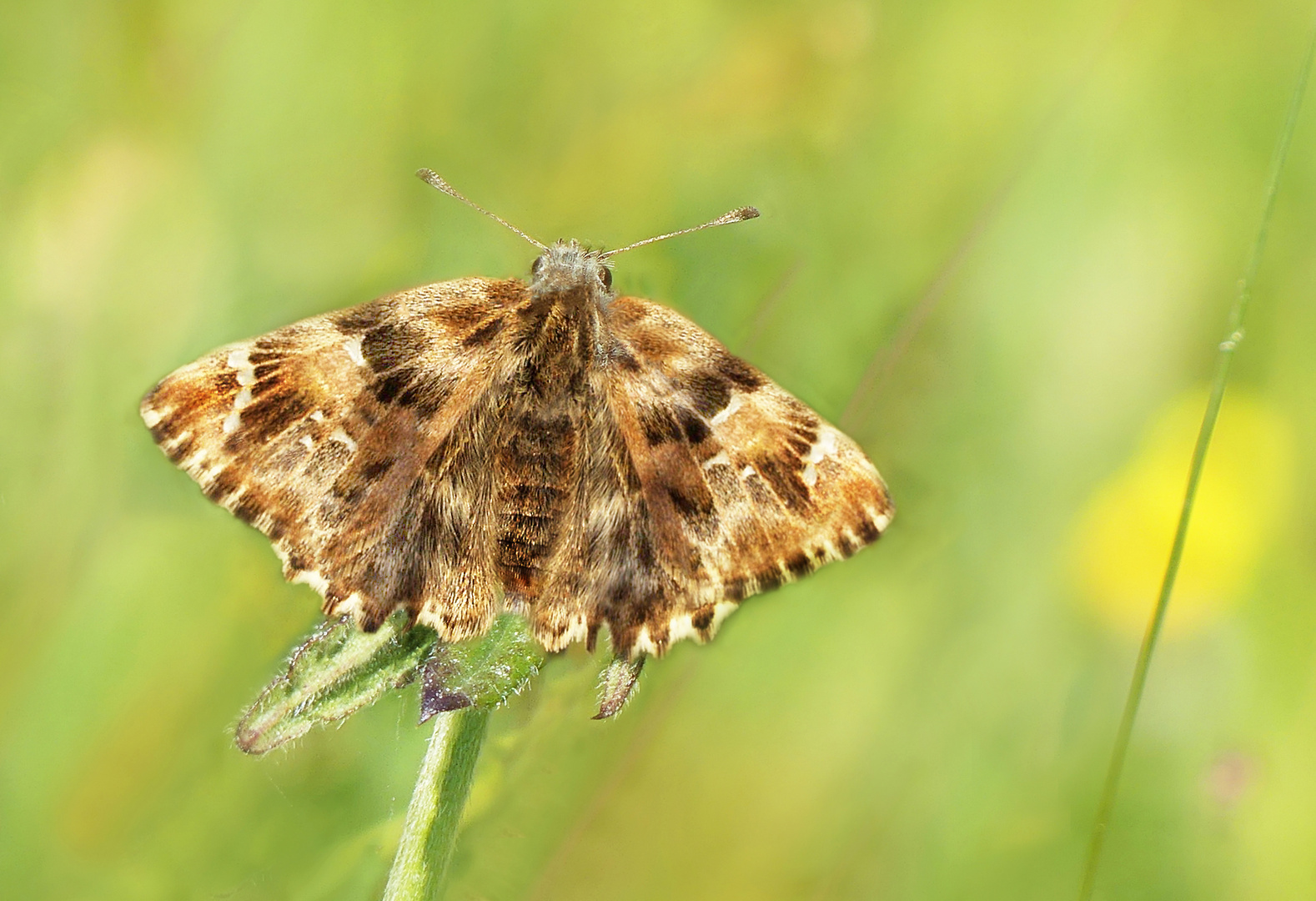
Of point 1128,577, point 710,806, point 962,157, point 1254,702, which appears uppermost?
point 962,157

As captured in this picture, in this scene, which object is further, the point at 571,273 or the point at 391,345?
the point at 571,273

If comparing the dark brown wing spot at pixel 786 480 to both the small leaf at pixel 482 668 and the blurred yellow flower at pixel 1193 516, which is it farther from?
the blurred yellow flower at pixel 1193 516

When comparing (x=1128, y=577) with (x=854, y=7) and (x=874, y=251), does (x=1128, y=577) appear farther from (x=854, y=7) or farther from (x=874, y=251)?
(x=854, y=7)

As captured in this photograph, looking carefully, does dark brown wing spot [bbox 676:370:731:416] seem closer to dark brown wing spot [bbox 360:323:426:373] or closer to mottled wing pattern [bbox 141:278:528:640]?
mottled wing pattern [bbox 141:278:528:640]

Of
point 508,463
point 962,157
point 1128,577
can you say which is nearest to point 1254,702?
point 1128,577

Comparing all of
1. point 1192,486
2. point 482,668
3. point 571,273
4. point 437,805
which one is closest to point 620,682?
point 482,668

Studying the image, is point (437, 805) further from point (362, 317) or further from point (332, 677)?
point (362, 317)

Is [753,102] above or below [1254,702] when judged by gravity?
above
